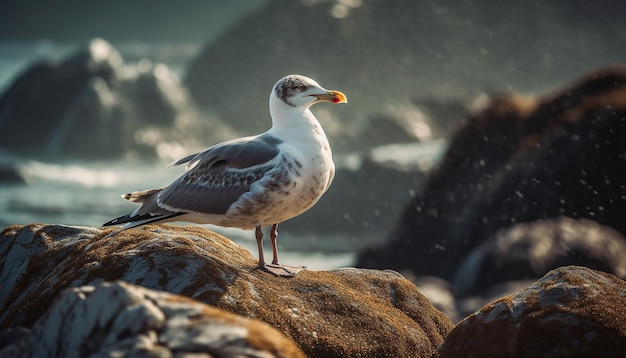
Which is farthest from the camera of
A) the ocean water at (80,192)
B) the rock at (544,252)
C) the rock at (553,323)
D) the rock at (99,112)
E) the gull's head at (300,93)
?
the rock at (99,112)

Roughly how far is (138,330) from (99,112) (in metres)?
28.3

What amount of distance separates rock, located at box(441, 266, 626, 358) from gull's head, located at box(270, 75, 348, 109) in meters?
2.34

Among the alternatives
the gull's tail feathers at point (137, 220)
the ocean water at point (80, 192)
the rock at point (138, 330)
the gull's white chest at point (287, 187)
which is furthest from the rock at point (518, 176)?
the rock at point (138, 330)

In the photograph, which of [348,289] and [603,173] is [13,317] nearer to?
[348,289]

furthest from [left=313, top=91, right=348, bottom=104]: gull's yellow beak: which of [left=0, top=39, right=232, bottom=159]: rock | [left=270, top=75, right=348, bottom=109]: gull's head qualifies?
[left=0, top=39, right=232, bottom=159]: rock

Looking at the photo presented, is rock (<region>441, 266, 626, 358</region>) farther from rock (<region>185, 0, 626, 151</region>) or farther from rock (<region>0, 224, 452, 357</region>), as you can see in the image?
rock (<region>185, 0, 626, 151</region>)

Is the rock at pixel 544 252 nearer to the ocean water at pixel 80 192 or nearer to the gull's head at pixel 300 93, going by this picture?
the gull's head at pixel 300 93

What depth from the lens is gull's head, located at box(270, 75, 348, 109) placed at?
23.8ft

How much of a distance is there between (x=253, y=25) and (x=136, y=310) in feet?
118

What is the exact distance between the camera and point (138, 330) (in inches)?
150

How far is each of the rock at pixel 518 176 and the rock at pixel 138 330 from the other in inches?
436

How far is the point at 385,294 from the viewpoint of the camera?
23.1 ft

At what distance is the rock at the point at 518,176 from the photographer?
47.8ft

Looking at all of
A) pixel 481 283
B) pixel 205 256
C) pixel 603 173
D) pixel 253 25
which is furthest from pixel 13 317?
pixel 253 25
